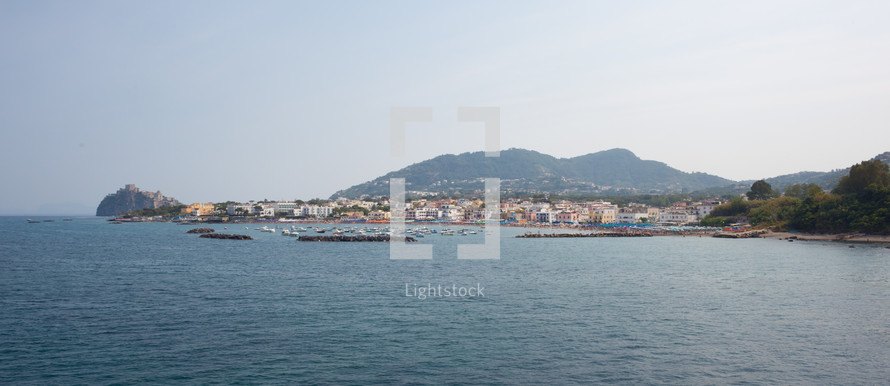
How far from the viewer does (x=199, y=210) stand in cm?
13938

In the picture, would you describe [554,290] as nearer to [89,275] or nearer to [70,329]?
[70,329]

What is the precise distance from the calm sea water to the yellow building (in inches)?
4467

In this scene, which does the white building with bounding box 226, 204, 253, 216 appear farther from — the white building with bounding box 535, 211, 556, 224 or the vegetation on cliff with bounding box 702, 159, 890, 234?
the vegetation on cliff with bounding box 702, 159, 890, 234

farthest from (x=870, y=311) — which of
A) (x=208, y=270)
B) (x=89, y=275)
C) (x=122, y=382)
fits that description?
(x=89, y=275)

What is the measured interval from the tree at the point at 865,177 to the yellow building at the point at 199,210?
434 feet

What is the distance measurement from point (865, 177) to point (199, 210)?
136m

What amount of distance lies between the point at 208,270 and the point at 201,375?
21.9 m

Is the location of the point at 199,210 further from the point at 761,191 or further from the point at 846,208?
the point at 846,208

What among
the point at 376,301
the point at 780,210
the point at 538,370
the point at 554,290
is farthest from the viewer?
the point at 780,210

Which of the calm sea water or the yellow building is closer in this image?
the calm sea water

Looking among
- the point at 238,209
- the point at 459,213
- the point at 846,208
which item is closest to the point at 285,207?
the point at 238,209

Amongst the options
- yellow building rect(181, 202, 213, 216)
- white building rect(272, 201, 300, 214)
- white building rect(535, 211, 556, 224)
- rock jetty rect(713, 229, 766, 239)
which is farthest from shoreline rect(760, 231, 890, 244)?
yellow building rect(181, 202, 213, 216)

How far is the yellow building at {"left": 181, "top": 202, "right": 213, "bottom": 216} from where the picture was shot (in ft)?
457

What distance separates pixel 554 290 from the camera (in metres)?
24.2
